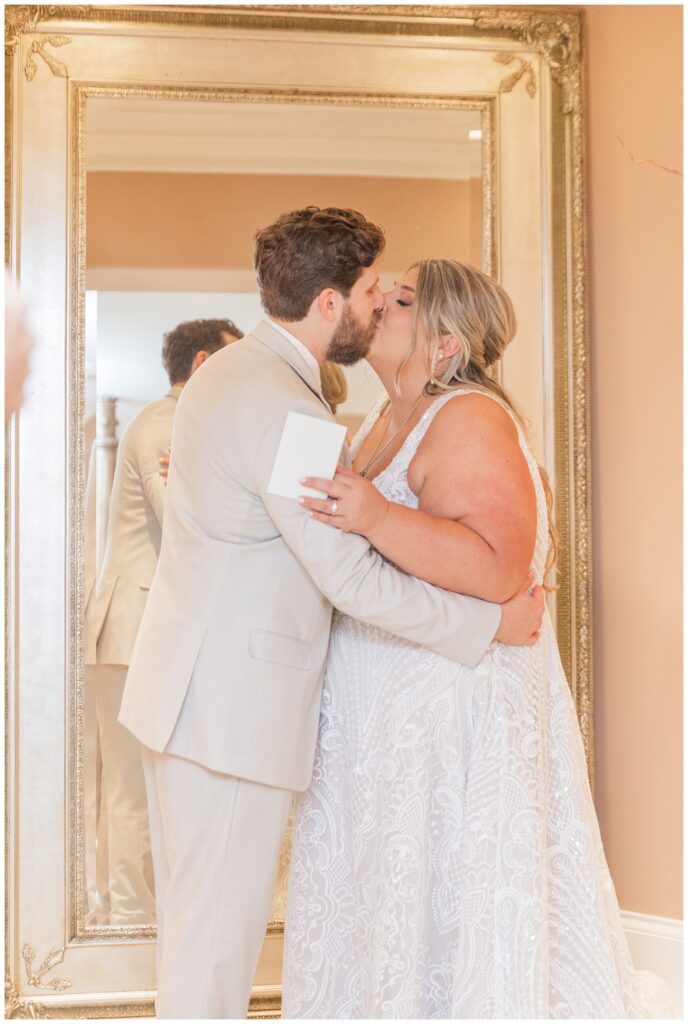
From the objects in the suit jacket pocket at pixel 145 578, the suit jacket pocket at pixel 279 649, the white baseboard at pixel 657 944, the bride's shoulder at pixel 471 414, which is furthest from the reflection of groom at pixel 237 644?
the white baseboard at pixel 657 944

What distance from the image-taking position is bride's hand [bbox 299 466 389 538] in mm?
1964

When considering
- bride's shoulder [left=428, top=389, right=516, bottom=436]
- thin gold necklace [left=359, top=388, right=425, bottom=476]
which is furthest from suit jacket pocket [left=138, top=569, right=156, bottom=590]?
bride's shoulder [left=428, top=389, right=516, bottom=436]

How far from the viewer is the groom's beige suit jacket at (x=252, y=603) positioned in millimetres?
1966

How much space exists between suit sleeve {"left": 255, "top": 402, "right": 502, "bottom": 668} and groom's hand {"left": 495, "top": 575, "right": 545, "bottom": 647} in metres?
0.04

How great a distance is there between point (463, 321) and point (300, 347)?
15.1 inches

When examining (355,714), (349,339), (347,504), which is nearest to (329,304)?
(349,339)

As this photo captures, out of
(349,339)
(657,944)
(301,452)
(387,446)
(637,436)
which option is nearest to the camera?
(301,452)

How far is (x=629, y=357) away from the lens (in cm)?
294

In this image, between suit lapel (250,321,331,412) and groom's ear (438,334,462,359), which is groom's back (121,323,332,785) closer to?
suit lapel (250,321,331,412)

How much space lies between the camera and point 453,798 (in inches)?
80.3

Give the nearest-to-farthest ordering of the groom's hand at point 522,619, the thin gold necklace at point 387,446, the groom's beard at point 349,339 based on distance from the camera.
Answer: the groom's hand at point 522,619 → the groom's beard at point 349,339 → the thin gold necklace at point 387,446

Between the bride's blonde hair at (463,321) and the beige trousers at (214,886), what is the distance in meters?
0.88

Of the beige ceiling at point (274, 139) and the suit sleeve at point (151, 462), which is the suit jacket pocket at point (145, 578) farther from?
the beige ceiling at point (274, 139)

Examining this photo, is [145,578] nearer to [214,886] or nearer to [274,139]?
[214,886]
